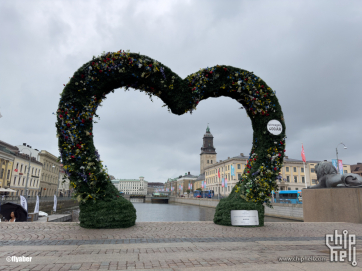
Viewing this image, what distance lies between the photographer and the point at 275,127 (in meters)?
9.62

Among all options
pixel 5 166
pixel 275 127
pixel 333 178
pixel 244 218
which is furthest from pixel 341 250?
pixel 5 166

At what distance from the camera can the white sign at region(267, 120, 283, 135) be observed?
958 cm

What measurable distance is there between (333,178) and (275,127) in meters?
5.77

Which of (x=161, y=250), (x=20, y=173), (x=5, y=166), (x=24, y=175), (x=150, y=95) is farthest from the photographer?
(x=24, y=175)

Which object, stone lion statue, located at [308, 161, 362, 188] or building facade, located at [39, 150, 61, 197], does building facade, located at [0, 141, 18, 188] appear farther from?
stone lion statue, located at [308, 161, 362, 188]

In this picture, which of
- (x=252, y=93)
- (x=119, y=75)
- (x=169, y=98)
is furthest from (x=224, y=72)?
(x=119, y=75)

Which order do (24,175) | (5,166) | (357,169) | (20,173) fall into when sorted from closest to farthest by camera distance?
(20,173) → (5,166) → (24,175) → (357,169)

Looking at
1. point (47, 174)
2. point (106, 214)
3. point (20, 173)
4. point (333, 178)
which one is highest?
point (47, 174)

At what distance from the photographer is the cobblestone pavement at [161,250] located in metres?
4.27

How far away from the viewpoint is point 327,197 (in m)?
12.6

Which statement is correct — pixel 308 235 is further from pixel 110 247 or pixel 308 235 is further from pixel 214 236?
pixel 110 247

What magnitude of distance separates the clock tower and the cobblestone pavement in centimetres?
12080

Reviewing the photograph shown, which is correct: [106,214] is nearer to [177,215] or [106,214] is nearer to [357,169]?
[177,215]

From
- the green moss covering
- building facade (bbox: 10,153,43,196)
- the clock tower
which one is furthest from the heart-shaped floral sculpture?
the clock tower
